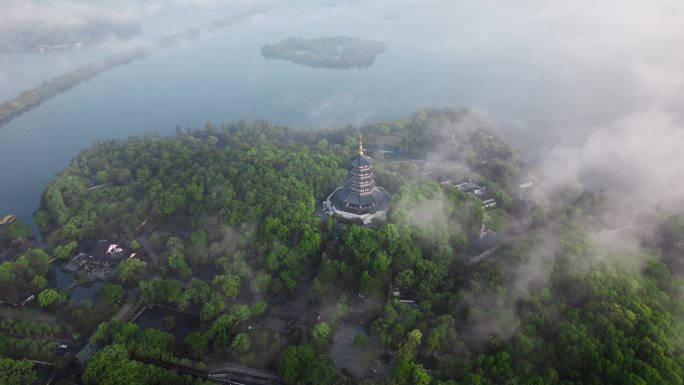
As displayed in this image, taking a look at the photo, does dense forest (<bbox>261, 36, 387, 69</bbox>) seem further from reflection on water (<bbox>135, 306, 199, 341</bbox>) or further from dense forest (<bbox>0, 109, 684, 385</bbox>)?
reflection on water (<bbox>135, 306, 199, 341</bbox>)

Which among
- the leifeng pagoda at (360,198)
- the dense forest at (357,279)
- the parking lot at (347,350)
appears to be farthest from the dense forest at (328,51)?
the parking lot at (347,350)

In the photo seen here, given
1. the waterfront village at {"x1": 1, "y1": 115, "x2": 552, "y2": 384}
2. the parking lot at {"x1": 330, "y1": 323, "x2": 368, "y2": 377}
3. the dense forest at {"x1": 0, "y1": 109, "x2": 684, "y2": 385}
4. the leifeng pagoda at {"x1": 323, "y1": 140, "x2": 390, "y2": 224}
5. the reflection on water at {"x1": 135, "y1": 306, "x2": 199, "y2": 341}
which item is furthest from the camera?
the leifeng pagoda at {"x1": 323, "y1": 140, "x2": 390, "y2": 224}

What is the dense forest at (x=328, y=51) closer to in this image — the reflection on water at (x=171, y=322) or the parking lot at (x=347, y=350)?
the reflection on water at (x=171, y=322)

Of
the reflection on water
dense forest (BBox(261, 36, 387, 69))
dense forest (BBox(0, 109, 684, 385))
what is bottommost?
dense forest (BBox(261, 36, 387, 69))

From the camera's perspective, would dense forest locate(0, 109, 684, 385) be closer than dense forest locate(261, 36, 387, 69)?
Yes

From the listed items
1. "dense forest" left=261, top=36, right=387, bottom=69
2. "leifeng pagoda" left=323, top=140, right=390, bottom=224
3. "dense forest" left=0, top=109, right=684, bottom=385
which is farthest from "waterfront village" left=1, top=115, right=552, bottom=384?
"dense forest" left=261, top=36, right=387, bottom=69

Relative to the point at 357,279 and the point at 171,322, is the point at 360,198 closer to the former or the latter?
the point at 357,279
